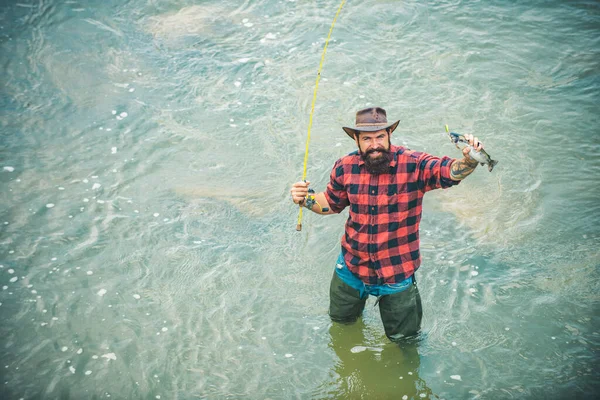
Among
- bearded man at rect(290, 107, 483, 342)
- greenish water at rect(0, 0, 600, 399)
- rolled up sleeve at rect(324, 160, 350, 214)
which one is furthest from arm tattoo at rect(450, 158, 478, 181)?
greenish water at rect(0, 0, 600, 399)

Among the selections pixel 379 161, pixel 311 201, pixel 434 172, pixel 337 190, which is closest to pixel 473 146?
pixel 434 172

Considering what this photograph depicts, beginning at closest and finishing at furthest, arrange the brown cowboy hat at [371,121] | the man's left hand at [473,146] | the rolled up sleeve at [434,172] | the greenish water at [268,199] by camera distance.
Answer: the man's left hand at [473,146], the rolled up sleeve at [434,172], the brown cowboy hat at [371,121], the greenish water at [268,199]

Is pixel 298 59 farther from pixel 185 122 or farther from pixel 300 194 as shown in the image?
pixel 300 194

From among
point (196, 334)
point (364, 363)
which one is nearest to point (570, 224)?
point (364, 363)

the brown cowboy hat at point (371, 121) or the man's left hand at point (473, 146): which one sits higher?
the brown cowboy hat at point (371, 121)

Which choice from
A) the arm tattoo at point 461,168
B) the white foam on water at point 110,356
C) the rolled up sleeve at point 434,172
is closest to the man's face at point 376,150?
the rolled up sleeve at point 434,172

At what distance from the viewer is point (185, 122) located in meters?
6.95

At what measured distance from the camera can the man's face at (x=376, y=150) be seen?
3365 millimetres

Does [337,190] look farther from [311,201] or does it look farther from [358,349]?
[358,349]

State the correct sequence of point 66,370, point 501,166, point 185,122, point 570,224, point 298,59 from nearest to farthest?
point 66,370 < point 570,224 < point 501,166 < point 185,122 < point 298,59

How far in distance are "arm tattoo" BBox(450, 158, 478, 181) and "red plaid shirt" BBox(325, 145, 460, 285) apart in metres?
0.12

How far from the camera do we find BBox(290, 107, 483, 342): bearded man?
338 cm

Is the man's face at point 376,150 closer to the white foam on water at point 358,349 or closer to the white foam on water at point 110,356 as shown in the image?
the white foam on water at point 358,349

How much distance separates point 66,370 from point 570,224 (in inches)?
175
